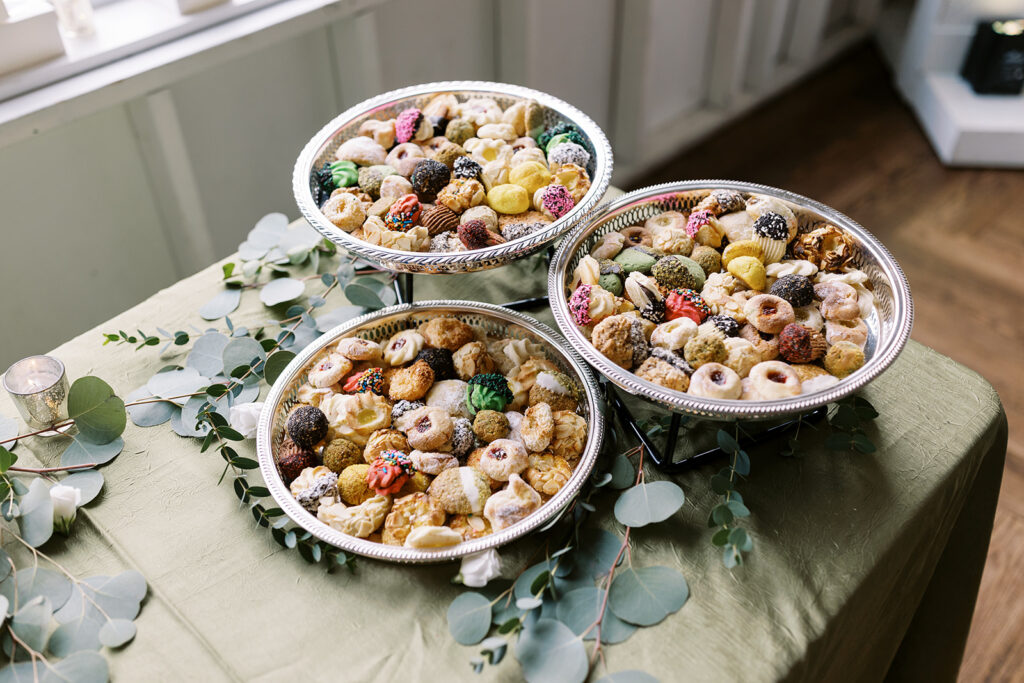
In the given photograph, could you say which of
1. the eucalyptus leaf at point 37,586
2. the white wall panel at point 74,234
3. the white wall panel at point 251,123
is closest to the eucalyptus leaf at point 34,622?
the eucalyptus leaf at point 37,586

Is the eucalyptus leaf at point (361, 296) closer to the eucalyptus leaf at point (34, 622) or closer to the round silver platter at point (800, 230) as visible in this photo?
the round silver platter at point (800, 230)

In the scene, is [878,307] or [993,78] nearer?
[878,307]

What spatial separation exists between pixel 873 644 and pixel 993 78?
1.93m

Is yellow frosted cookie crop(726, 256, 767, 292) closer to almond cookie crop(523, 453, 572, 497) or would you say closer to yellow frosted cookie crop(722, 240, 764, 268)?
yellow frosted cookie crop(722, 240, 764, 268)

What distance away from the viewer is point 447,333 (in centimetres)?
82

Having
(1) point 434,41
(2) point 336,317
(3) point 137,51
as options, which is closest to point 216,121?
(3) point 137,51

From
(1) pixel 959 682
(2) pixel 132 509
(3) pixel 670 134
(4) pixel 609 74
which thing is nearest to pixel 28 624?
(2) pixel 132 509

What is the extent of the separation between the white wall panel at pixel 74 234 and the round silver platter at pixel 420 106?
0.60 meters

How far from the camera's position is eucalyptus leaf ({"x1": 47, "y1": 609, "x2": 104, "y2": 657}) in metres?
0.65

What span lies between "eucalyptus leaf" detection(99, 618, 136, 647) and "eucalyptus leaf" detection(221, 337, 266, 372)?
29 cm

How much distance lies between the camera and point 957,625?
966 mm

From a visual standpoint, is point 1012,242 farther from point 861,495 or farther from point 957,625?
point 861,495

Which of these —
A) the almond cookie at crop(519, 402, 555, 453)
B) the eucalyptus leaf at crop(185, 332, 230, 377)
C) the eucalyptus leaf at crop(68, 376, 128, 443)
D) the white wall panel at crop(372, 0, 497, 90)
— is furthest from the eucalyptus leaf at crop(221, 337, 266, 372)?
the white wall panel at crop(372, 0, 497, 90)

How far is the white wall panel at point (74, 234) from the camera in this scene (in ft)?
4.26
